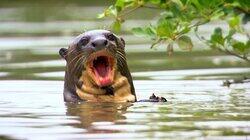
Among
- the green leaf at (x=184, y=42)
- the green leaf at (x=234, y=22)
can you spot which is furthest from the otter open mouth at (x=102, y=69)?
the green leaf at (x=234, y=22)

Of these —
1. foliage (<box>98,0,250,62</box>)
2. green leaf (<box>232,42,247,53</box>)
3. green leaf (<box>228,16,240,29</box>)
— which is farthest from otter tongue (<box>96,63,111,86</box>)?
green leaf (<box>228,16,240,29</box>)

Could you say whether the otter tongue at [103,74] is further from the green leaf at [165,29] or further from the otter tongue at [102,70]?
the green leaf at [165,29]

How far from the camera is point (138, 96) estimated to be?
11.5 m

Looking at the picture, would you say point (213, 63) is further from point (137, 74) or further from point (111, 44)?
point (111, 44)

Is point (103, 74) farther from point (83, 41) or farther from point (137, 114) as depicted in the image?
point (137, 114)

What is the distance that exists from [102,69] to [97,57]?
0.41ft

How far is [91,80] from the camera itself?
10508 mm

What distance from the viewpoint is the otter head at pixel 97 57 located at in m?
10.2

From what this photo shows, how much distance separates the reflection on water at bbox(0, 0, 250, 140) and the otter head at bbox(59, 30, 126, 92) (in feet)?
0.93

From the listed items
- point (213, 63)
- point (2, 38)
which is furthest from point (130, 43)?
point (213, 63)

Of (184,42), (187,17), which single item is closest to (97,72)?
(184,42)

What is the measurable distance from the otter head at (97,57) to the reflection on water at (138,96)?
0.28 metres

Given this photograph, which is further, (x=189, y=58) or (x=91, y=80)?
(x=189, y=58)

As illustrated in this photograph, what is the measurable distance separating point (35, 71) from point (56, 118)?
5.37 meters
